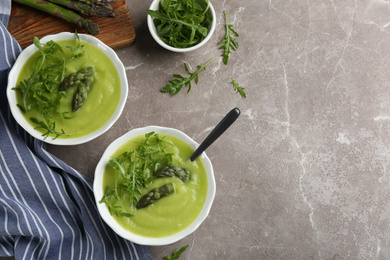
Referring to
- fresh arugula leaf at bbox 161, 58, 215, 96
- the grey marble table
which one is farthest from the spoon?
fresh arugula leaf at bbox 161, 58, 215, 96

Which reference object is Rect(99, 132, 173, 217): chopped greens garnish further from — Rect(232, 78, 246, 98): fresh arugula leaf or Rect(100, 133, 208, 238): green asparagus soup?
Rect(232, 78, 246, 98): fresh arugula leaf

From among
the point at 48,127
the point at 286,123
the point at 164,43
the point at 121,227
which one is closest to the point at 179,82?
the point at 164,43

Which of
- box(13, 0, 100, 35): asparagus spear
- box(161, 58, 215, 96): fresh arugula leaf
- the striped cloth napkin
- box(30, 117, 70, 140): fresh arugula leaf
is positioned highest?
box(13, 0, 100, 35): asparagus spear

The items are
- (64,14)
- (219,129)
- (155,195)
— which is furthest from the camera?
(64,14)

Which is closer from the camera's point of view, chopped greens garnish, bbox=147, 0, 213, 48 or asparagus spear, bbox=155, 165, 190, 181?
asparagus spear, bbox=155, 165, 190, 181

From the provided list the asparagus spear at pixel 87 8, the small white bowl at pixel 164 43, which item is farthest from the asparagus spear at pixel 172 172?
the asparagus spear at pixel 87 8

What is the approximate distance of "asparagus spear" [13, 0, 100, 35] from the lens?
2795 mm

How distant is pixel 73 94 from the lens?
2.62m

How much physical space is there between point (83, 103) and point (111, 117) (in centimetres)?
18

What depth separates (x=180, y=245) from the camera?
2.86 metres

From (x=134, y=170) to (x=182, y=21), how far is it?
0.97 metres

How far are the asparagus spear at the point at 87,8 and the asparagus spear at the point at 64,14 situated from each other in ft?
0.11

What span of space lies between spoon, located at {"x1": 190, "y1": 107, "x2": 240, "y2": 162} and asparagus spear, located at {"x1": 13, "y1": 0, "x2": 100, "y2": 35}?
1014 millimetres

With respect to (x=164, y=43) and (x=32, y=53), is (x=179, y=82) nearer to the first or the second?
(x=164, y=43)
